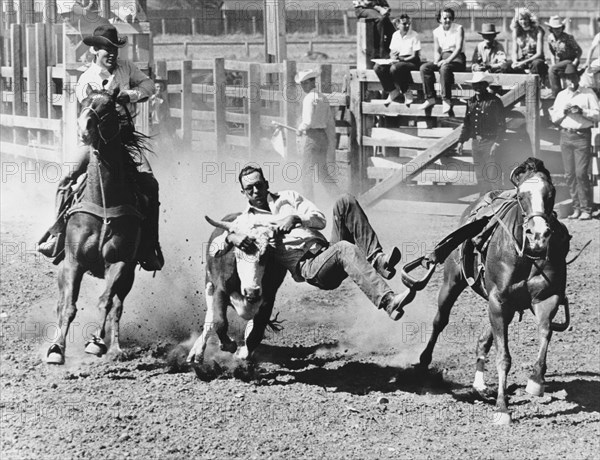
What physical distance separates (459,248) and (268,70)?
32.0 ft

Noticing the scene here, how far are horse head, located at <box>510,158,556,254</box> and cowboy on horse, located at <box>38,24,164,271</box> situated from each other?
3.38 metres

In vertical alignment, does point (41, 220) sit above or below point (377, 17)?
below

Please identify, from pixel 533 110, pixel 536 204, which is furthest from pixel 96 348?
pixel 533 110

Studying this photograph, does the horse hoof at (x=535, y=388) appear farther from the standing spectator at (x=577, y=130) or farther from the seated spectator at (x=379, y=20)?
the seated spectator at (x=379, y=20)

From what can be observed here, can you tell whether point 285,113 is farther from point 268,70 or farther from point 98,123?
point 98,123

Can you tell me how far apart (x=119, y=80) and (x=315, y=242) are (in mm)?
2633

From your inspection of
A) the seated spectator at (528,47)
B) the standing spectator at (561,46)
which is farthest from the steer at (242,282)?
the standing spectator at (561,46)

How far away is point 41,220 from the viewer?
630 inches

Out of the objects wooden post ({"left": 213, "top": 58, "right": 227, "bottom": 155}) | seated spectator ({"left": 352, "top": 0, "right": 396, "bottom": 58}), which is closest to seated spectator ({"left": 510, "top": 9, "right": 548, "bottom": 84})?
seated spectator ({"left": 352, "top": 0, "right": 396, "bottom": 58})

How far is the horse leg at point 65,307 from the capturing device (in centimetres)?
947

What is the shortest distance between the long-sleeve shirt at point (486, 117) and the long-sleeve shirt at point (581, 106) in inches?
32.8

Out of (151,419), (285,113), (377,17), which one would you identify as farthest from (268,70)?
(151,419)

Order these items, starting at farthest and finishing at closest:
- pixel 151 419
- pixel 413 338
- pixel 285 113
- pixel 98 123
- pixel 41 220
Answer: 1. pixel 285 113
2. pixel 41 220
3. pixel 413 338
4. pixel 98 123
5. pixel 151 419

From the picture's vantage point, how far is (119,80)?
35.4 ft
